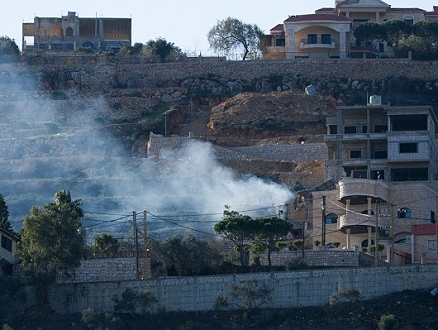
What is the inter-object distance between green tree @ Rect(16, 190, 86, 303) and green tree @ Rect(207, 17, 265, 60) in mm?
43134

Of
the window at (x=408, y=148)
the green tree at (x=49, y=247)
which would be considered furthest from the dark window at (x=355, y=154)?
the green tree at (x=49, y=247)

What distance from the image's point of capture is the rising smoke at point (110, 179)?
3155 inches

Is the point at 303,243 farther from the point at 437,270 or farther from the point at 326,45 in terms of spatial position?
the point at 326,45

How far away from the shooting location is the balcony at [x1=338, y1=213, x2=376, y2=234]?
243 feet

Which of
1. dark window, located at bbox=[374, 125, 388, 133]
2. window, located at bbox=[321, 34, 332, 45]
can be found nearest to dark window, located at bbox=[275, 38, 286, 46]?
window, located at bbox=[321, 34, 332, 45]

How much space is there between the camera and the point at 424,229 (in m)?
70.6

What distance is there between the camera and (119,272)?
68062 mm

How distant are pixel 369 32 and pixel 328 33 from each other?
2484 millimetres

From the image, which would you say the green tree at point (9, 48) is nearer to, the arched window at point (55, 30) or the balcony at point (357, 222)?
the arched window at point (55, 30)

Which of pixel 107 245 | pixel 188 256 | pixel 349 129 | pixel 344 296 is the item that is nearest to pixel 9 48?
pixel 349 129

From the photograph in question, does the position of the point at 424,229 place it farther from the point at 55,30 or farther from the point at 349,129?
the point at 55,30

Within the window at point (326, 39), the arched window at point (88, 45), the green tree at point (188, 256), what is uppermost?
the arched window at point (88, 45)

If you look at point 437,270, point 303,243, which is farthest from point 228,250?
point 437,270

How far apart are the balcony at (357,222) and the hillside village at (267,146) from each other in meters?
0.07
